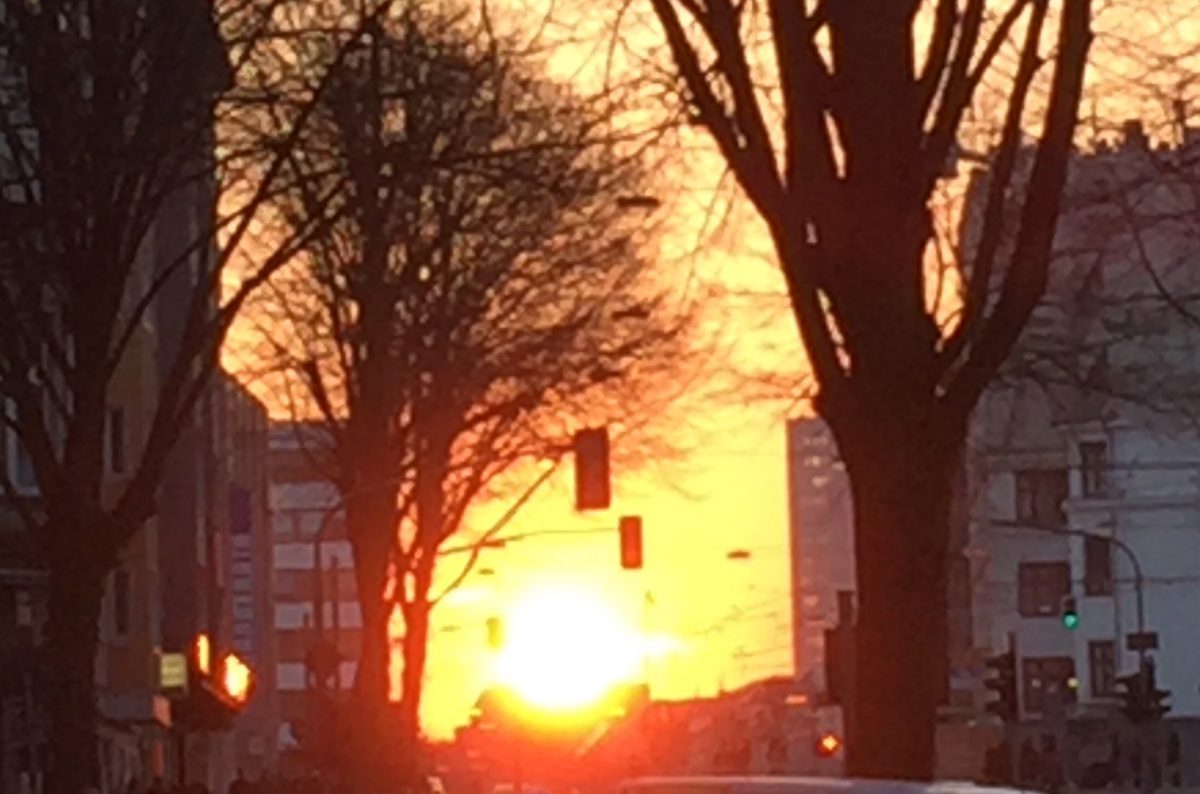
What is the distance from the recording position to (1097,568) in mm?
110188

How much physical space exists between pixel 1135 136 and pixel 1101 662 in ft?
273

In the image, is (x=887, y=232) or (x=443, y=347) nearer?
(x=887, y=232)

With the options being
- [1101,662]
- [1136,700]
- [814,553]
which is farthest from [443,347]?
[814,553]

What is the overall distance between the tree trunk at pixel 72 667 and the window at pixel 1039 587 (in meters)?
92.2

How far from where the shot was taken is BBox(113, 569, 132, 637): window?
206 ft

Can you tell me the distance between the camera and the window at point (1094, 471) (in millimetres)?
109456

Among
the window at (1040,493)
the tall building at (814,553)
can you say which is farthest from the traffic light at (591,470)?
the tall building at (814,553)

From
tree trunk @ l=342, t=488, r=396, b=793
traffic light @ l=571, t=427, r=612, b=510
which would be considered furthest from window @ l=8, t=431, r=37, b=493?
traffic light @ l=571, t=427, r=612, b=510

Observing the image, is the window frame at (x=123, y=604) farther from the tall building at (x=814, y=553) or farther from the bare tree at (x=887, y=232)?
the tall building at (x=814, y=553)

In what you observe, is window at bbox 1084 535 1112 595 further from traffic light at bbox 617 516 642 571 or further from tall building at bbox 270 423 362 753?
traffic light at bbox 617 516 642 571

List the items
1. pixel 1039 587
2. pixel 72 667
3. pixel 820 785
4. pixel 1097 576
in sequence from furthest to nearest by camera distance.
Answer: pixel 1039 587, pixel 1097 576, pixel 72 667, pixel 820 785

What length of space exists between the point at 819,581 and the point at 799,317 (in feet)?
559

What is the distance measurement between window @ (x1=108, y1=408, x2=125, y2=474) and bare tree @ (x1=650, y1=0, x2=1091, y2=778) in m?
40.6

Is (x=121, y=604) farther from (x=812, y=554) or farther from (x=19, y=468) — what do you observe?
(x=812, y=554)
